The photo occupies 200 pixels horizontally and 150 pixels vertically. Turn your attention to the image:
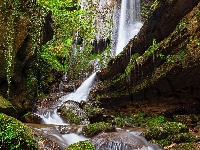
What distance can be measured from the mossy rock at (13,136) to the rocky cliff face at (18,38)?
446 centimetres

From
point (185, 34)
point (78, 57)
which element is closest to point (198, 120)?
point (185, 34)

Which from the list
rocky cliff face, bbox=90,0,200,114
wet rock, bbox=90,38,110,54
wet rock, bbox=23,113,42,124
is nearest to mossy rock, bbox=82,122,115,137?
wet rock, bbox=23,113,42,124

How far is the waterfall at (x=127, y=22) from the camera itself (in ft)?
68.5

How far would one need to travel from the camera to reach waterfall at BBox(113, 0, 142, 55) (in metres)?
20.9

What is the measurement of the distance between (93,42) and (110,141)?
Result: 15480 millimetres

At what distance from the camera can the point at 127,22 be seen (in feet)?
74.1

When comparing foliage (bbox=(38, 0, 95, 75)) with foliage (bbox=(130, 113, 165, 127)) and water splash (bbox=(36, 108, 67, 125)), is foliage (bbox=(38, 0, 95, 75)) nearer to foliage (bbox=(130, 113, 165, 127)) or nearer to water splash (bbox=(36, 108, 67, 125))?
water splash (bbox=(36, 108, 67, 125))

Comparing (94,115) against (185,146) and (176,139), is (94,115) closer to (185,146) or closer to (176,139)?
(176,139)

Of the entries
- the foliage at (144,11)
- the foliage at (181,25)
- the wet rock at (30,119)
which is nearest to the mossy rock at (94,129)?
the wet rock at (30,119)

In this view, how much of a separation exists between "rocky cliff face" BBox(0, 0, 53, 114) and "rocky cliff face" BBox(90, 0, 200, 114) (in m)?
4.59

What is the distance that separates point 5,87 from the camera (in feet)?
32.7

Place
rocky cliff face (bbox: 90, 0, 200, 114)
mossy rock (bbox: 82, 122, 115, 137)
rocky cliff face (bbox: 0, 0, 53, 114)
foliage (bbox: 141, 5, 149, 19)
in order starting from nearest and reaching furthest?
mossy rock (bbox: 82, 122, 115, 137)
rocky cliff face (bbox: 0, 0, 53, 114)
rocky cliff face (bbox: 90, 0, 200, 114)
foliage (bbox: 141, 5, 149, 19)

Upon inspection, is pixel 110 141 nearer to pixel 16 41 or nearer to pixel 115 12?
pixel 16 41

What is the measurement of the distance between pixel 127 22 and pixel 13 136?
19.4 m
